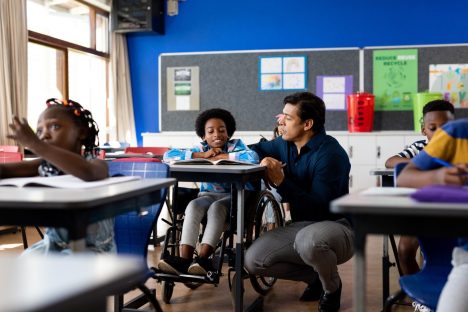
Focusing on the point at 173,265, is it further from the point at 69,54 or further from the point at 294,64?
the point at 69,54

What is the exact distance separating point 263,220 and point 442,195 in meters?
1.64

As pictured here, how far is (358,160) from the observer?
5.11 metres

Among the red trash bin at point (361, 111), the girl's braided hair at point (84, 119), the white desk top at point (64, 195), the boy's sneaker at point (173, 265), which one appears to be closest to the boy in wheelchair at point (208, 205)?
the boy's sneaker at point (173, 265)

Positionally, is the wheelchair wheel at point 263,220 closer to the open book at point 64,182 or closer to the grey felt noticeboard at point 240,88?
the open book at point 64,182

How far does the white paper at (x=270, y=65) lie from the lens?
18.6ft

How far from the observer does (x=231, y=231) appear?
259 centimetres

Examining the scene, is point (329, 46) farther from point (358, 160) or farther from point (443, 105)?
point (443, 105)

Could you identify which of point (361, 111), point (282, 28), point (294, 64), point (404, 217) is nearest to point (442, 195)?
point (404, 217)

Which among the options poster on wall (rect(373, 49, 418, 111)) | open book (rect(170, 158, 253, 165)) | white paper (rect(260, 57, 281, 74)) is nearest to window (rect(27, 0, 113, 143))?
white paper (rect(260, 57, 281, 74))

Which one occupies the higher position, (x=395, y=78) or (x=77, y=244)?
(x=395, y=78)

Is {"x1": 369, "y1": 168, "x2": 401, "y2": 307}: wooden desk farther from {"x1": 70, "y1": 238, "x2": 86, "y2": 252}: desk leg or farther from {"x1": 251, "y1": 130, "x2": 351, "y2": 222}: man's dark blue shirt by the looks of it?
{"x1": 70, "y1": 238, "x2": 86, "y2": 252}: desk leg

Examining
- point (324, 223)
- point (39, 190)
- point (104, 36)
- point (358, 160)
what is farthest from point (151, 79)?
point (39, 190)

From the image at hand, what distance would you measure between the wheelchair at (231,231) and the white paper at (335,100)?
2910mm

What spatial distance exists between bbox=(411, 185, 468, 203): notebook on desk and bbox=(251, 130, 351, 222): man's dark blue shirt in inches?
50.6
